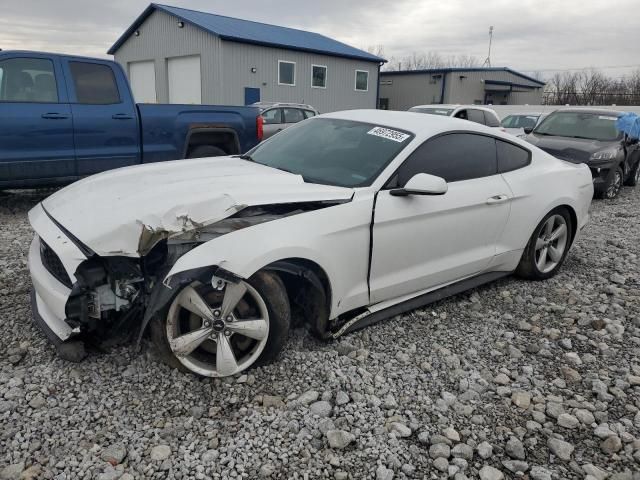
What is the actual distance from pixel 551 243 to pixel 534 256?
32cm

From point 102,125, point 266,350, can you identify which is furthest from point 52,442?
point 102,125

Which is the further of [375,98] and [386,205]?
[375,98]

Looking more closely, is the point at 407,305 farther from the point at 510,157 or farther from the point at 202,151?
the point at 202,151

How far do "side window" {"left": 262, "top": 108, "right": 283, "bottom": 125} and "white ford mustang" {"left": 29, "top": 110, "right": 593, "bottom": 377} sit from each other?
Result: 373 inches

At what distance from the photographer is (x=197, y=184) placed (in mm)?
3223

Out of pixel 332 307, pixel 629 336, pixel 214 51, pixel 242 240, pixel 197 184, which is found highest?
pixel 214 51

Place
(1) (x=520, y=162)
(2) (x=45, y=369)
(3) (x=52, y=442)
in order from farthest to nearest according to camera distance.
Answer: (1) (x=520, y=162) → (2) (x=45, y=369) → (3) (x=52, y=442)

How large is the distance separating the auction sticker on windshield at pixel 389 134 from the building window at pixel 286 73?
21.8 meters

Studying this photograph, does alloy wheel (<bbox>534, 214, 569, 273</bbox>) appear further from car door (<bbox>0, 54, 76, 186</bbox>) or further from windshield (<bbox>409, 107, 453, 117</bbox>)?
windshield (<bbox>409, 107, 453, 117</bbox>)

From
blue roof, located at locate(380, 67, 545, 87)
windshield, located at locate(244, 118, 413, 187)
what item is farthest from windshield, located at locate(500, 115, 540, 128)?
blue roof, located at locate(380, 67, 545, 87)

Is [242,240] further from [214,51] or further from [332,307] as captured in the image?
[214,51]

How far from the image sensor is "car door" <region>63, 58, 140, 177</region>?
644 centimetres

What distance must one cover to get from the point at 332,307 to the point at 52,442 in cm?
164

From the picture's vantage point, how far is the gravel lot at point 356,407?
241 centimetres
